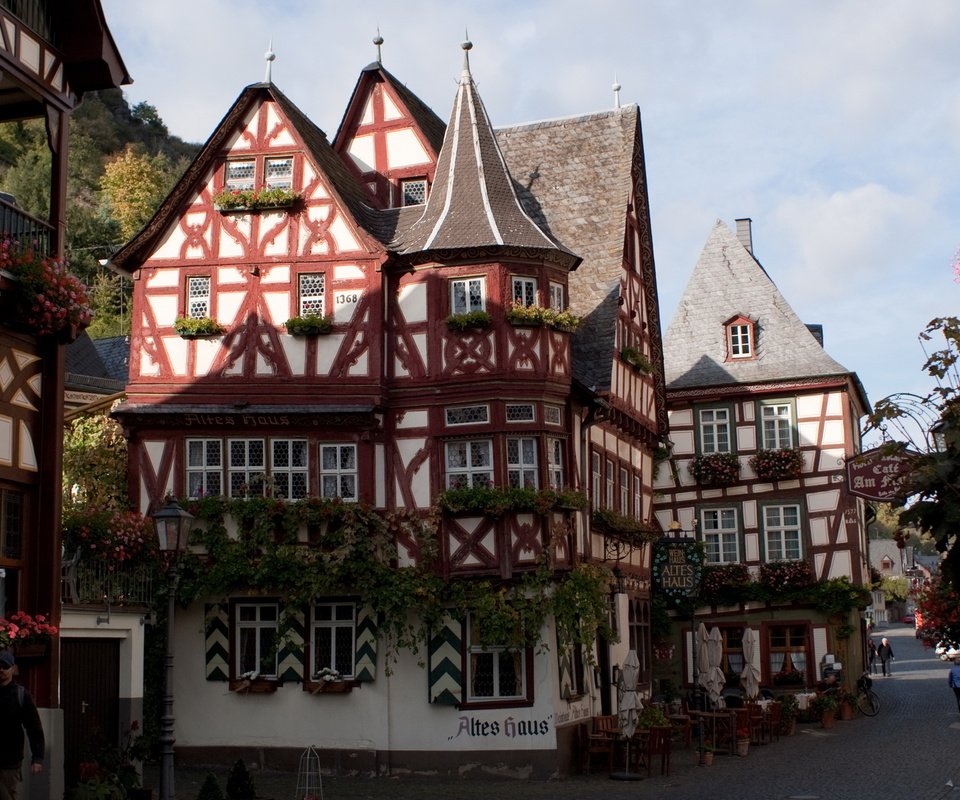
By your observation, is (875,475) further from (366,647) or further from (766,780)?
(366,647)

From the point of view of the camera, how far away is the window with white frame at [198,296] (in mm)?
24234

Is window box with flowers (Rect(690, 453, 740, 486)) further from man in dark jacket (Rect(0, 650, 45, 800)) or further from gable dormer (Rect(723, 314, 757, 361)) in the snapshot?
man in dark jacket (Rect(0, 650, 45, 800))

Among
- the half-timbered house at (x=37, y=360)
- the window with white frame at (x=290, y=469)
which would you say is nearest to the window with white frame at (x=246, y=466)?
the window with white frame at (x=290, y=469)

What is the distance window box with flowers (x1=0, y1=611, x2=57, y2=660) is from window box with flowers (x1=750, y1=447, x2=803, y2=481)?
22.6m

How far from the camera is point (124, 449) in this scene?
24.1 metres

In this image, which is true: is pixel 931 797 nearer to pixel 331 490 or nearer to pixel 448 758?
pixel 448 758

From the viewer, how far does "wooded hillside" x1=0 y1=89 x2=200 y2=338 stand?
65.8 m

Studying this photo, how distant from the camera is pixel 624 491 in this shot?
2873 cm

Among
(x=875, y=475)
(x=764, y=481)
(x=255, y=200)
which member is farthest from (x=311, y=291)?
(x=764, y=481)

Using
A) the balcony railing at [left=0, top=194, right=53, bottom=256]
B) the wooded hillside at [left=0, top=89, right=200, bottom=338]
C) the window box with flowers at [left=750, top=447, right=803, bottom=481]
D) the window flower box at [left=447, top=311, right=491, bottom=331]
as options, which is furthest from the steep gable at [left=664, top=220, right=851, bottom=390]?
the balcony railing at [left=0, top=194, right=53, bottom=256]

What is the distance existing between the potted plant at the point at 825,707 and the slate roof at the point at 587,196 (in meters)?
9.74

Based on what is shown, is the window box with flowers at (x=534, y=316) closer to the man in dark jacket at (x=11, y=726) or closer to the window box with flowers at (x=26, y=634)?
the window box with flowers at (x=26, y=634)

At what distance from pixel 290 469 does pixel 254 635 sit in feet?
9.54

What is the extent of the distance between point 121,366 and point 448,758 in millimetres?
19666
